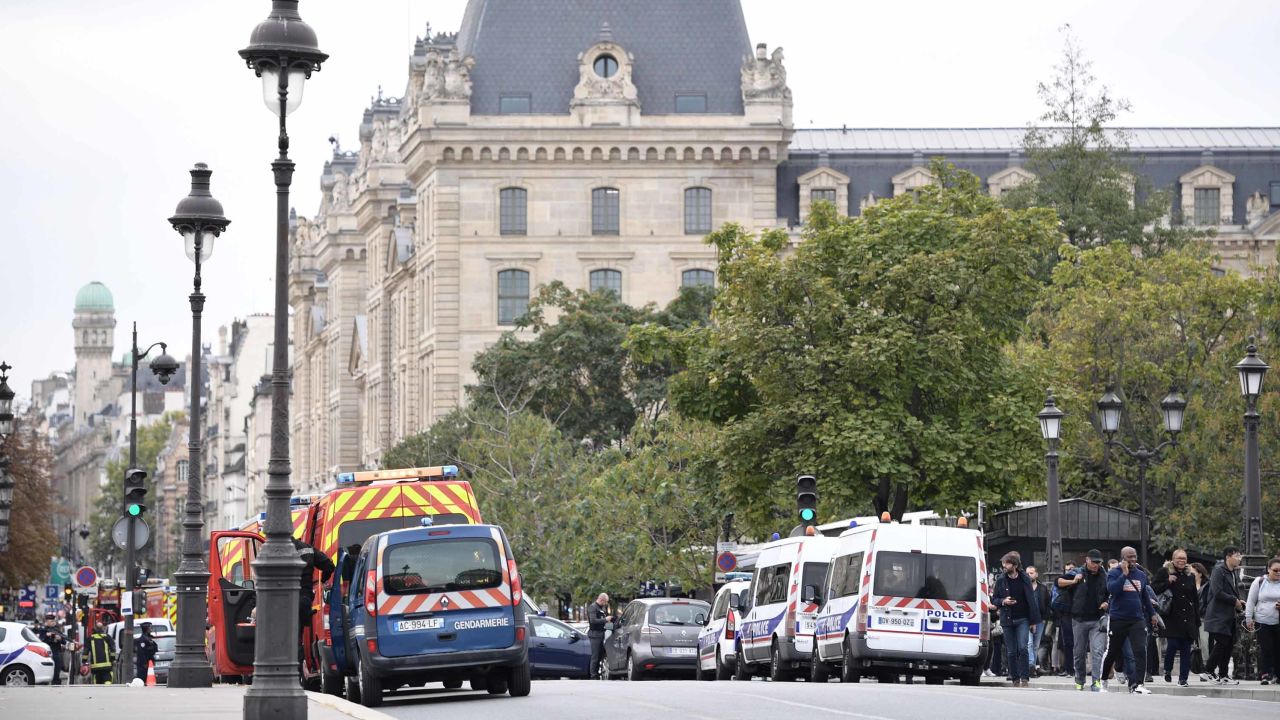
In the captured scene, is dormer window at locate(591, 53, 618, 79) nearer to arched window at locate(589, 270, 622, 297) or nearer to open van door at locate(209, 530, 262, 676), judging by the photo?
arched window at locate(589, 270, 622, 297)

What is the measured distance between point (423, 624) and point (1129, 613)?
862 centimetres

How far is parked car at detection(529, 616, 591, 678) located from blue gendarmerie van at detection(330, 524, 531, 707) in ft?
41.9

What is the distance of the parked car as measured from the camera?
40.7 m

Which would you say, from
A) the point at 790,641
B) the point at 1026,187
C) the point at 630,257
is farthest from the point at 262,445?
the point at 790,641

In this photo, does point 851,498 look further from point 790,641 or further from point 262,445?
point 262,445

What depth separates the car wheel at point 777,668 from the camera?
35.4 meters

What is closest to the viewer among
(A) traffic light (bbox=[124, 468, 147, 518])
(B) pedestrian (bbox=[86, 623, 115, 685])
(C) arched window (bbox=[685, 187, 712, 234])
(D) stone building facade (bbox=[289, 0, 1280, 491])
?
(A) traffic light (bbox=[124, 468, 147, 518])

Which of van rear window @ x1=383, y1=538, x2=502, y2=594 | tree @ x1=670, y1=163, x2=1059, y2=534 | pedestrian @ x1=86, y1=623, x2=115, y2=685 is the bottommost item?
pedestrian @ x1=86, y1=623, x2=115, y2=685

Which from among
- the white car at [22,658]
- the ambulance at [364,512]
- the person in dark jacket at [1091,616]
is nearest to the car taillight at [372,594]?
the ambulance at [364,512]

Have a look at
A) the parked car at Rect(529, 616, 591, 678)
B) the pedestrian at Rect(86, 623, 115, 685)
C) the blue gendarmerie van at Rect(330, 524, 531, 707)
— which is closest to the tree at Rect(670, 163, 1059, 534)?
the parked car at Rect(529, 616, 591, 678)

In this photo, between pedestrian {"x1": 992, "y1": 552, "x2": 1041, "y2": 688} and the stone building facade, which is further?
the stone building facade

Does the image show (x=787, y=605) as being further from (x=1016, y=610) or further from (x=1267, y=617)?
(x=1267, y=617)

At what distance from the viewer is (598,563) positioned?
59.9 metres

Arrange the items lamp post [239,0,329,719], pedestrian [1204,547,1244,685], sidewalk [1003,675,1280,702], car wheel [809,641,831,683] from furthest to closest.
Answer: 1. car wheel [809,641,831,683]
2. pedestrian [1204,547,1244,685]
3. sidewalk [1003,675,1280,702]
4. lamp post [239,0,329,719]
